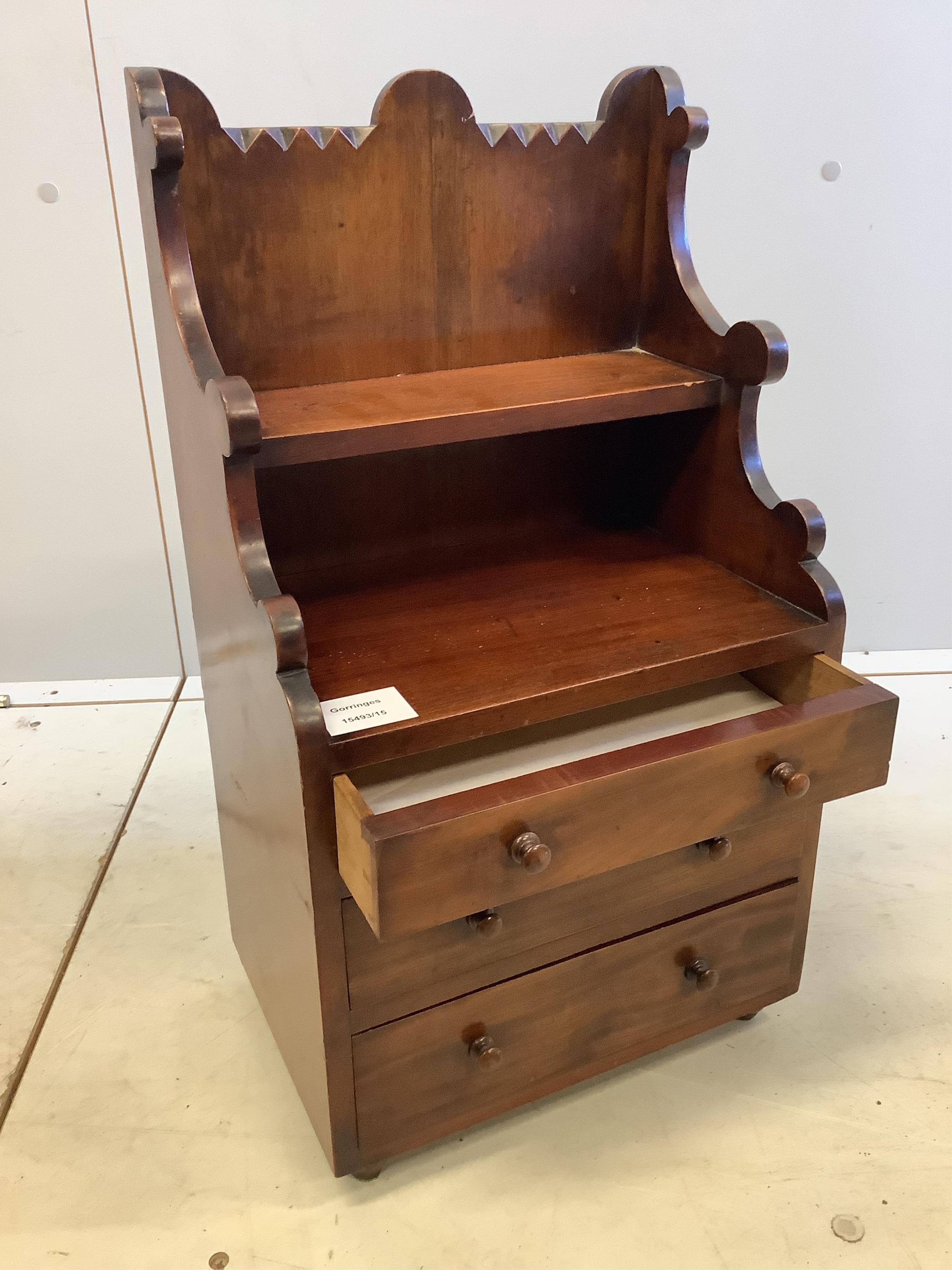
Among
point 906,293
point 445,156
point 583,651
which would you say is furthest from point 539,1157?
point 906,293

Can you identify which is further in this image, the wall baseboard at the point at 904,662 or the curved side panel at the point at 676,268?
the wall baseboard at the point at 904,662

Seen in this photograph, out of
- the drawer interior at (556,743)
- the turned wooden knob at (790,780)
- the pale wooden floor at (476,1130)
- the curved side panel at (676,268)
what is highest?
the curved side panel at (676,268)

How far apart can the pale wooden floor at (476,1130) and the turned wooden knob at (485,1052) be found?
184mm

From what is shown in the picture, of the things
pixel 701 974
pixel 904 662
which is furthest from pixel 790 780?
pixel 904 662

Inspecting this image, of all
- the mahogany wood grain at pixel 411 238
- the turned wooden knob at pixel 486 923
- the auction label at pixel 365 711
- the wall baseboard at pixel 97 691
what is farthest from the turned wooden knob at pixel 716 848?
the wall baseboard at pixel 97 691

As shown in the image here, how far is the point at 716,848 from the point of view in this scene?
3.94 feet

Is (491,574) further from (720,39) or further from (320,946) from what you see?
(720,39)

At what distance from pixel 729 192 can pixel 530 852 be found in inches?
60.8

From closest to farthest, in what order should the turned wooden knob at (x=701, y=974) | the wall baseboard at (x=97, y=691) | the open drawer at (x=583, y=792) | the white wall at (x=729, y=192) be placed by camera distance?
the open drawer at (x=583, y=792)
the turned wooden knob at (x=701, y=974)
the white wall at (x=729, y=192)
the wall baseboard at (x=97, y=691)

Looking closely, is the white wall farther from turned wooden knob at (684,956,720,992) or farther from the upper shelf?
turned wooden knob at (684,956,720,992)

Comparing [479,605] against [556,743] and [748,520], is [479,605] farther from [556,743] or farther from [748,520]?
[748,520]

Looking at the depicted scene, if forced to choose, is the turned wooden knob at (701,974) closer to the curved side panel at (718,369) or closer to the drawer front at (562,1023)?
the drawer front at (562,1023)

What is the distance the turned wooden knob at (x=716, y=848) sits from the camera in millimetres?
1195

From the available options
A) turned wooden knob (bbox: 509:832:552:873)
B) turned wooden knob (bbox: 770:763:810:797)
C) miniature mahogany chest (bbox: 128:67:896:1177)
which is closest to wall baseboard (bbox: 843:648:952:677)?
miniature mahogany chest (bbox: 128:67:896:1177)
